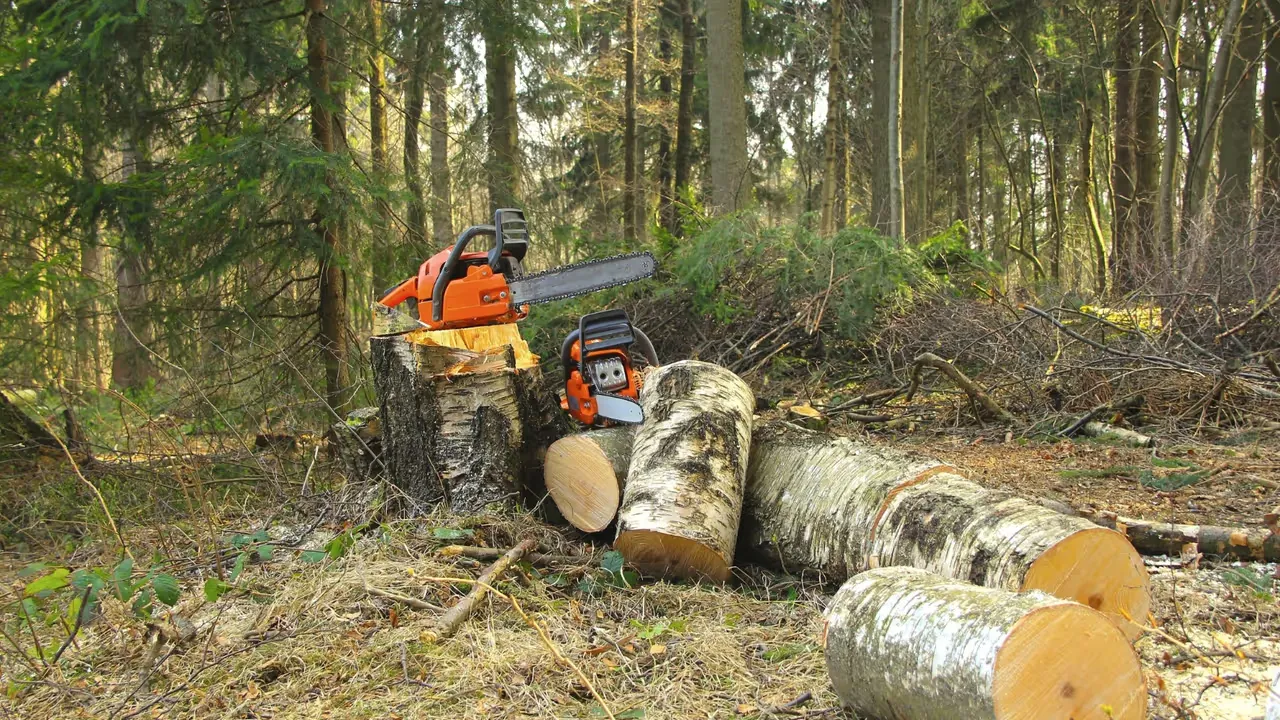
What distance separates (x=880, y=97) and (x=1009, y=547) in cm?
1124

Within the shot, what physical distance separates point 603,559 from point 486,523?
2.23 ft

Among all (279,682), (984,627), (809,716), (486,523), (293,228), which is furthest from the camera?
(293,228)

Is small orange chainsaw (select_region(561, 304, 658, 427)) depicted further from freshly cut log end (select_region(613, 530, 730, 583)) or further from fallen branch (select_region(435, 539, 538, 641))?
fallen branch (select_region(435, 539, 538, 641))

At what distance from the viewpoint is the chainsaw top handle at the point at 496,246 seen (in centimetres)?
448

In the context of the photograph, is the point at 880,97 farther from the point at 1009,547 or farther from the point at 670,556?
the point at 1009,547

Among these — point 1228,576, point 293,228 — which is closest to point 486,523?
point 1228,576

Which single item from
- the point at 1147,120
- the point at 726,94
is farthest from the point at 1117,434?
the point at 1147,120

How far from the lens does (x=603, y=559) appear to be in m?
3.73

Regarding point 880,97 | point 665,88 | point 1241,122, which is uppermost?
point 665,88

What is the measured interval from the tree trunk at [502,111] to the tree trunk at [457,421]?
15.3 feet

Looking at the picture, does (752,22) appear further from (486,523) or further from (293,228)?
(486,523)

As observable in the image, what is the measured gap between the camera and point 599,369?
4.77 meters

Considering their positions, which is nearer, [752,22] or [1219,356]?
[1219,356]

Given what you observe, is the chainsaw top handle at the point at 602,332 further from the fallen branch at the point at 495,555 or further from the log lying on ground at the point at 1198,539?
the log lying on ground at the point at 1198,539
